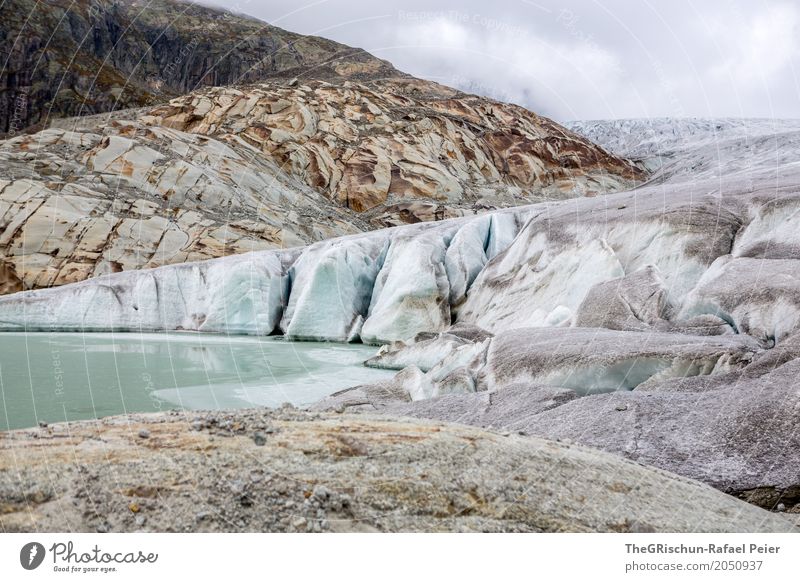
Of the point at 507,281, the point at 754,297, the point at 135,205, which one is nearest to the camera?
the point at 754,297

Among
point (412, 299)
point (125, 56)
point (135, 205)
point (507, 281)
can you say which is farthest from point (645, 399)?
point (125, 56)

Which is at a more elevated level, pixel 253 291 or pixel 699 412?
pixel 699 412

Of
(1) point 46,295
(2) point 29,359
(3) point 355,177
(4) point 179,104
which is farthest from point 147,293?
(4) point 179,104

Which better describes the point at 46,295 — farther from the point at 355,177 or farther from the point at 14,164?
the point at 355,177

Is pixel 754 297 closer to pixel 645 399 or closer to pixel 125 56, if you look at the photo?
pixel 645 399

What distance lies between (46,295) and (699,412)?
18033 mm

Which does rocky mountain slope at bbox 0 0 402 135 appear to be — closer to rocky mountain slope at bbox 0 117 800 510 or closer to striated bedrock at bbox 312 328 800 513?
rocky mountain slope at bbox 0 117 800 510

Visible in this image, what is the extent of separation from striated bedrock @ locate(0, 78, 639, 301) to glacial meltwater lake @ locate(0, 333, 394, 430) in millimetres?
5174

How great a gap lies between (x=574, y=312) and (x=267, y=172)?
26.4 meters

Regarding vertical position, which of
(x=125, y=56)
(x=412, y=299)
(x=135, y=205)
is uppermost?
(x=125, y=56)

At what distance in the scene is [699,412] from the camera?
175 inches

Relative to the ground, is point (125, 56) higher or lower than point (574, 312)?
higher

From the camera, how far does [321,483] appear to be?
249 centimetres
